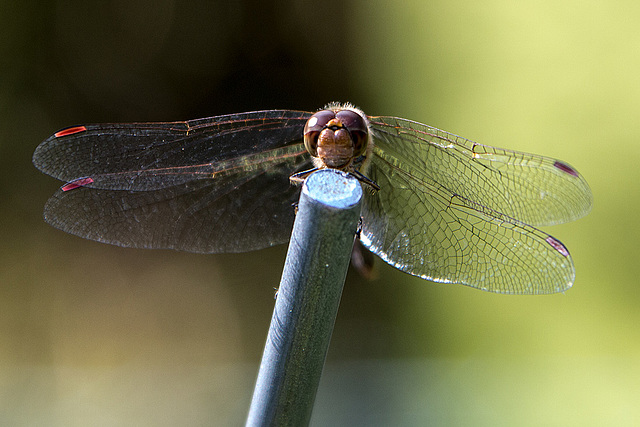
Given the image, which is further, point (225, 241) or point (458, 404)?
point (458, 404)

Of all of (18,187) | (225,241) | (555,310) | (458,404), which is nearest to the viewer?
(225,241)

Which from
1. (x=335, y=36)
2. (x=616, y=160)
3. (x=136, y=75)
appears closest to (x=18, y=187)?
(x=136, y=75)

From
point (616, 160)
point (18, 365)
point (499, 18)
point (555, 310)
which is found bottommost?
point (18, 365)

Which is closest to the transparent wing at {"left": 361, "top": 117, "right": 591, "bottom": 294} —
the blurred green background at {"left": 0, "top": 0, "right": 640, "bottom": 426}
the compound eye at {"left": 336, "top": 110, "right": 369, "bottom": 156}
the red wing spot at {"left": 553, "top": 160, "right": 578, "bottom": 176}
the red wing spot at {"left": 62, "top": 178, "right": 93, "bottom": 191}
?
the red wing spot at {"left": 553, "top": 160, "right": 578, "bottom": 176}

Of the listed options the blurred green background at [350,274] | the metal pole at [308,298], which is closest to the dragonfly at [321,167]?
the metal pole at [308,298]

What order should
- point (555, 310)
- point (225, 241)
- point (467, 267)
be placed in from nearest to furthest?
point (467, 267) < point (225, 241) < point (555, 310)

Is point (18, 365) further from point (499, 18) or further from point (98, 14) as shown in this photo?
point (499, 18)

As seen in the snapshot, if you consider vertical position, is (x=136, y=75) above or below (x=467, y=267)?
above
